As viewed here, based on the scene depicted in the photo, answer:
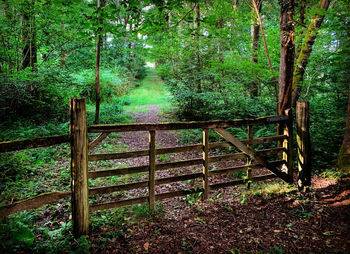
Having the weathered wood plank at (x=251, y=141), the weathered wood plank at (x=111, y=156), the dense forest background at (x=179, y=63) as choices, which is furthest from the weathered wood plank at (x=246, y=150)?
the weathered wood plank at (x=111, y=156)

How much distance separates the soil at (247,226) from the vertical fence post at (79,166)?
0.34 meters

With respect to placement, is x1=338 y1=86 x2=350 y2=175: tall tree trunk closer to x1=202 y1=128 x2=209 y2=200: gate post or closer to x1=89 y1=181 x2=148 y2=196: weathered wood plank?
x1=202 y1=128 x2=209 y2=200: gate post

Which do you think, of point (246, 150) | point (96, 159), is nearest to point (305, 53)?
point (246, 150)

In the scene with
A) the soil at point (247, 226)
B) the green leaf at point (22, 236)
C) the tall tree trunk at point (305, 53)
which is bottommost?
the soil at point (247, 226)

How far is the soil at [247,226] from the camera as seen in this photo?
317cm

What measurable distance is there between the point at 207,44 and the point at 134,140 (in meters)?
6.81

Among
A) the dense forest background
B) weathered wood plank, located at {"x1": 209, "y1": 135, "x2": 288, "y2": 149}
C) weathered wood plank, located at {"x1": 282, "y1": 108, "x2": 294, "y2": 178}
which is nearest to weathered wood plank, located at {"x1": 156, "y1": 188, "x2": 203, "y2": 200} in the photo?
weathered wood plank, located at {"x1": 209, "y1": 135, "x2": 288, "y2": 149}

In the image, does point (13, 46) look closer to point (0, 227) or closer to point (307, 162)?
point (0, 227)

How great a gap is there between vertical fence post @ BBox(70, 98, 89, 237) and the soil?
34 centimetres

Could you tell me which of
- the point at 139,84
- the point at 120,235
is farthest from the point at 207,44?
the point at 139,84

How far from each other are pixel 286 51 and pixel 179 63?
311 inches

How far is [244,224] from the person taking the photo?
381 cm

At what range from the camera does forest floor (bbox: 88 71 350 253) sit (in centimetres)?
318

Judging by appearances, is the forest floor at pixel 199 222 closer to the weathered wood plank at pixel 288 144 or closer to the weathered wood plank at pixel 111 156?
the weathered wood plank at pixel 288 144
